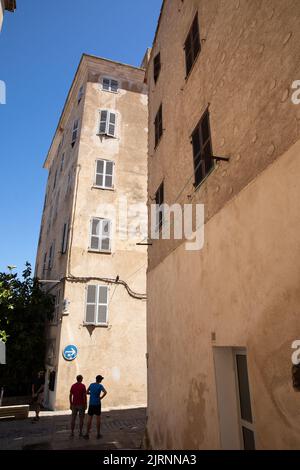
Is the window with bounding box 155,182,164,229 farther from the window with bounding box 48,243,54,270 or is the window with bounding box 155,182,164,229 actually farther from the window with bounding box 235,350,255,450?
the window with bounding box 48,243,54,270

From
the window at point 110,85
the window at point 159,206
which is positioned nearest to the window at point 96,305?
the window at point 159,206

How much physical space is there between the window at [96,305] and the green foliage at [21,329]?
2.55m

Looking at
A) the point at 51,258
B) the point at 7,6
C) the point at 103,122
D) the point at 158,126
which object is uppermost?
the point at 103,122

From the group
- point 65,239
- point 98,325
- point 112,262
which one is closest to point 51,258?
point 65,239

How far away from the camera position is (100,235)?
1556 cm

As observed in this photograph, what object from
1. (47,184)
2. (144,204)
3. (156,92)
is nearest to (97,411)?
(156,92)

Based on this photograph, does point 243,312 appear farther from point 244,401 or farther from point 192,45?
point 192,45

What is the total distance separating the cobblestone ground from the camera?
7.61 meters

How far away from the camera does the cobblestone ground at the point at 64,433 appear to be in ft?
25.0

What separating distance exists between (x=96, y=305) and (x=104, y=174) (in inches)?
279

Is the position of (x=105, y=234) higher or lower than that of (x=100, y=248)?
higher

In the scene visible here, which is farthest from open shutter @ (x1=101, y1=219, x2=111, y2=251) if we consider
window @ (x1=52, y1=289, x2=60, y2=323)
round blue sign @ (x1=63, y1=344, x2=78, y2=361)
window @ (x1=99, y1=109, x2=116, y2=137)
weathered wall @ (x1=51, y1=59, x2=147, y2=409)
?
window @ (x1=99, y1=109, x2=116, y2=137)

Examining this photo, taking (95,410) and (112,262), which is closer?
(95,410)

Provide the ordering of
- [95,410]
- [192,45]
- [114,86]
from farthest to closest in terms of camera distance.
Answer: [114,86] → [95,410] → [192,45]
